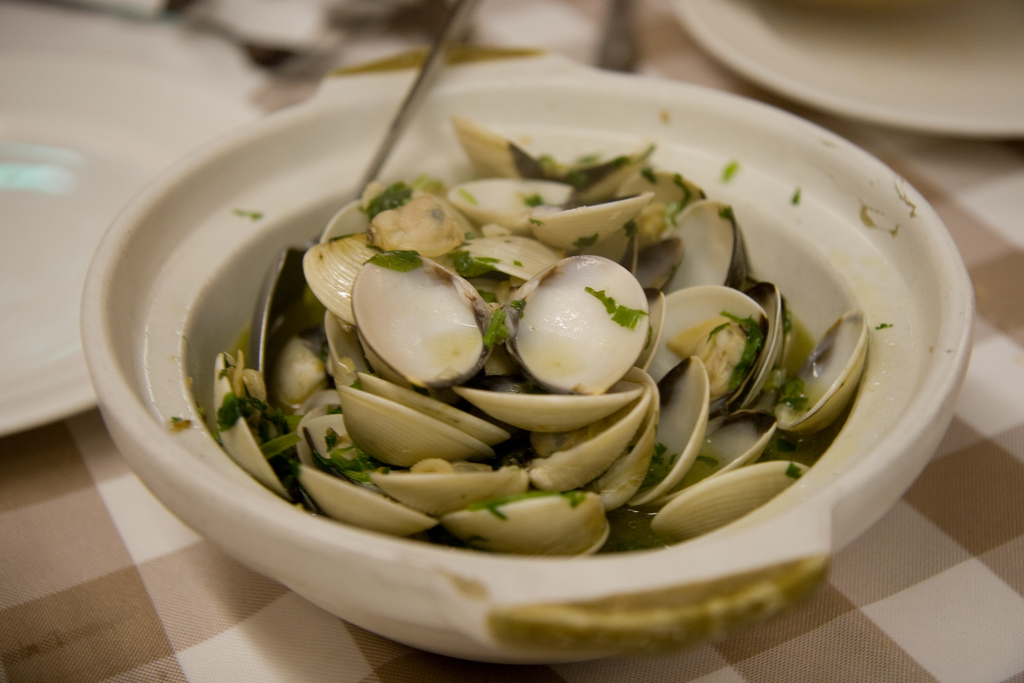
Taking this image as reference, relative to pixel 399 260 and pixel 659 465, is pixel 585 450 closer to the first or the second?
pixel 659 465

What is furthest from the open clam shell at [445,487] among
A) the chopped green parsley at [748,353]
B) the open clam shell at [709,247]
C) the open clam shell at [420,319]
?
the open clam shell at [709,247]

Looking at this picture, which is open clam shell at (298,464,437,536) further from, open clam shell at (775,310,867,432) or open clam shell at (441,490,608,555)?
open clam shell at (775,310,867,432)

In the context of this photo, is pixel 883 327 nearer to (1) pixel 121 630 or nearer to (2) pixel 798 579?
(2) pixel 798 579

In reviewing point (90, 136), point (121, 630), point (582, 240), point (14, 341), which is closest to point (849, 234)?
point (582, 240)

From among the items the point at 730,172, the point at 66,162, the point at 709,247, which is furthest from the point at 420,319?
the point at 66,162

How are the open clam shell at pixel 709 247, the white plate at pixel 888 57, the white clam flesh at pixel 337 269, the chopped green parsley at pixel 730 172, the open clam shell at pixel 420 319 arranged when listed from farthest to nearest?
the white plate at pixel 888 57 < the chopped green parsley at pixel 730 172 < the open clam shell at pixel 709 247 < the white clam flesh at pixel 337 269 < the open clam shell at pixel 420 319

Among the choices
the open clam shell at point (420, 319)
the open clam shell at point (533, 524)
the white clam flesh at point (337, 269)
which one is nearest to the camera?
the open clam shell at point (533, 524)

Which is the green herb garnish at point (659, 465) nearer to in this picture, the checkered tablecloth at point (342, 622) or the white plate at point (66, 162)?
the checkered tablecloth at point (342, 622)
